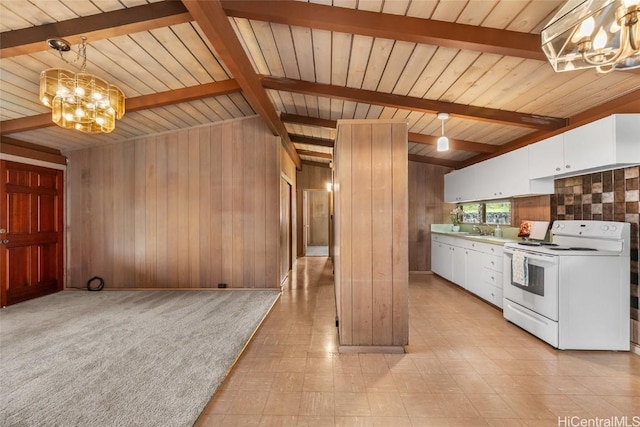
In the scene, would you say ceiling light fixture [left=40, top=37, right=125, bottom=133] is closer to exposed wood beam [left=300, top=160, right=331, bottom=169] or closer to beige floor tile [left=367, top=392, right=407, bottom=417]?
beige floor tile [left=367, top=392, right=407, bottom=417]

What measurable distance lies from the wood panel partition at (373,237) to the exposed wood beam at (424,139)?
2024 millimetres

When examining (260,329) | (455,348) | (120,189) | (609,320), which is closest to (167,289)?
(120,189)

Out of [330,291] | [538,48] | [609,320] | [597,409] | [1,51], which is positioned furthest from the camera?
[330,291]

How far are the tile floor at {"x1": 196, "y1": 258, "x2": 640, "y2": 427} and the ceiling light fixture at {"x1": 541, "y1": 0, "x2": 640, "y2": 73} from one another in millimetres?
2015

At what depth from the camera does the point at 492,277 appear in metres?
3.71

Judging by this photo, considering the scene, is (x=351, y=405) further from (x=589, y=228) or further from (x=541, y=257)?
(x=589, y=228)

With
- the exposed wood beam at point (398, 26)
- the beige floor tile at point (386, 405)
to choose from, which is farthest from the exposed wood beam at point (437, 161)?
the beige floor tile at point (386, 405)

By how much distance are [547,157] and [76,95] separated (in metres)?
4.64

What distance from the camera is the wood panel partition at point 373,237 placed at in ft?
8.43

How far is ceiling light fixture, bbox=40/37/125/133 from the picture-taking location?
2.24m

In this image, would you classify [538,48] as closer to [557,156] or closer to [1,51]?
[557,156]

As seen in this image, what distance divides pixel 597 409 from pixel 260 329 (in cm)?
275

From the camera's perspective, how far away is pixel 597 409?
1805 millimetres

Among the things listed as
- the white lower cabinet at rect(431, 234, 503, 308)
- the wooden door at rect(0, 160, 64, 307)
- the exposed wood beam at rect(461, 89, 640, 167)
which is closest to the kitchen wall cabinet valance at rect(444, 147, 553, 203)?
the exposed wood beam at rect(461, 89, 640, 167)
